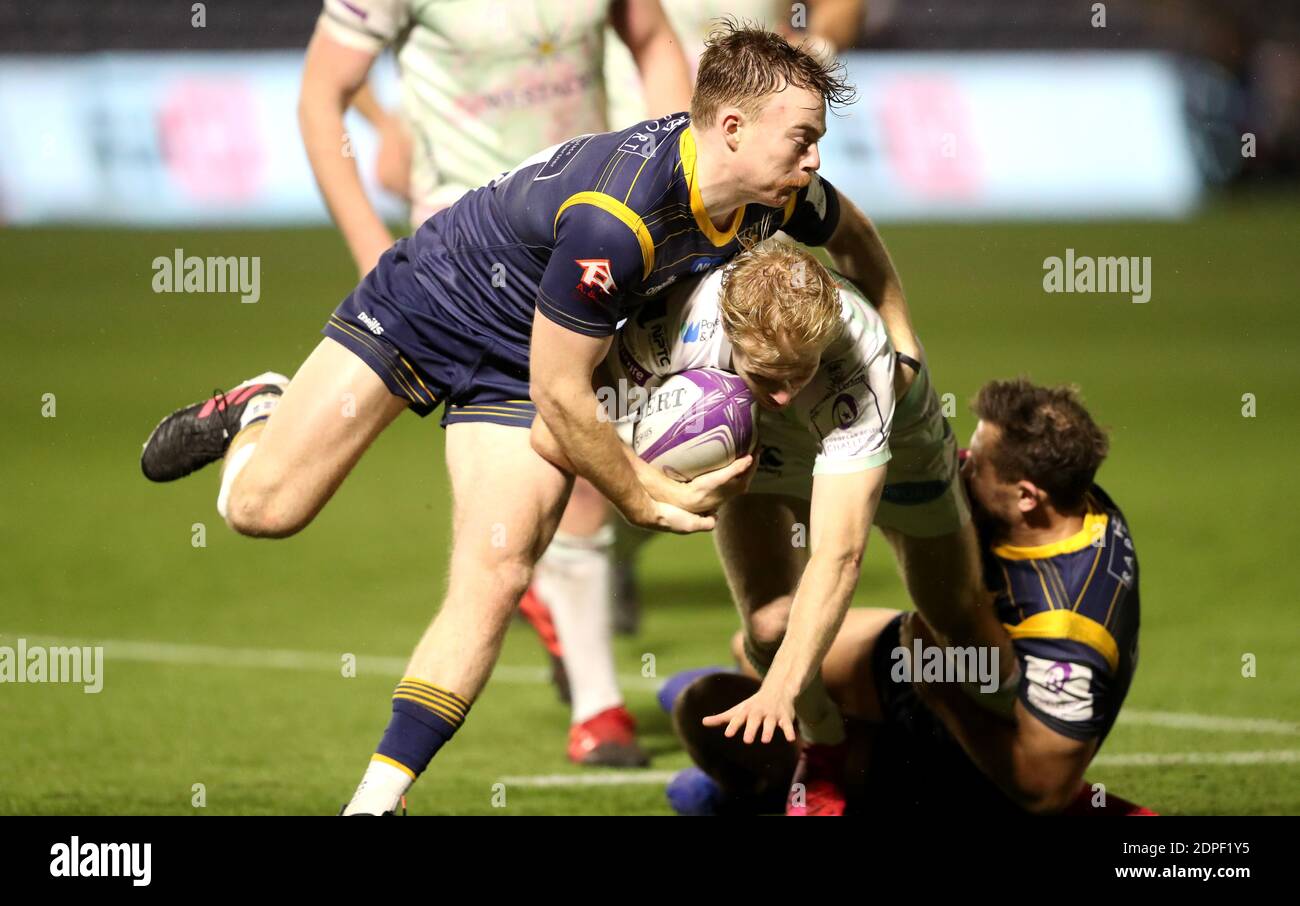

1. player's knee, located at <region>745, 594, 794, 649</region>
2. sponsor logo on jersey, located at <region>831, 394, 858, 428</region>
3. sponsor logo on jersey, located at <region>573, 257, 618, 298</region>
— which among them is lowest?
player's knee, located at <region>745, 594, 794, 649</region>

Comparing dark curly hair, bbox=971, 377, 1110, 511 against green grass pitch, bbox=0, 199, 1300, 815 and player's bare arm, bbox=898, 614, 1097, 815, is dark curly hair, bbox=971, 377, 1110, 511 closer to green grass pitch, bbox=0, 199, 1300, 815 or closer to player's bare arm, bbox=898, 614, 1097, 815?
player's bare arm, bbox=898, 614, 1097, 815

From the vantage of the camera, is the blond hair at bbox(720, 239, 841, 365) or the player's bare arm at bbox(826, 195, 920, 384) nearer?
the blond hair at bbox(720, 239, 841, 365)

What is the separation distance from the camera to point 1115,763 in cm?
570

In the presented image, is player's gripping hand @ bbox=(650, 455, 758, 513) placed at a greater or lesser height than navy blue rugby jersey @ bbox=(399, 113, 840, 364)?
lesser

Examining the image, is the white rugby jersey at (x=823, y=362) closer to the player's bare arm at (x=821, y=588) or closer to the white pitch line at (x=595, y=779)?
the player's bare arm at (x=821, y=588)

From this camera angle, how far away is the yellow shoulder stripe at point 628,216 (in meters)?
4.17

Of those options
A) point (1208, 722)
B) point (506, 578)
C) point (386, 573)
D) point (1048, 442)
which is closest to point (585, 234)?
point (506, 578)

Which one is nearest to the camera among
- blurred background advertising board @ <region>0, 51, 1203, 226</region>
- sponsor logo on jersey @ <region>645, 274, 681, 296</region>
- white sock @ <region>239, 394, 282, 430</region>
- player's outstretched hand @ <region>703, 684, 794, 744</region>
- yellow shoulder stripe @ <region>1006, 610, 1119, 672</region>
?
player's outstretched hand @ <region>703, 684, 794, 744</region>

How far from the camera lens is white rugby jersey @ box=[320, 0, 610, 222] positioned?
19.0ft

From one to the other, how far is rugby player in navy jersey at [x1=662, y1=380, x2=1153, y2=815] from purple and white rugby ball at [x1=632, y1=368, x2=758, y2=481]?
84cm

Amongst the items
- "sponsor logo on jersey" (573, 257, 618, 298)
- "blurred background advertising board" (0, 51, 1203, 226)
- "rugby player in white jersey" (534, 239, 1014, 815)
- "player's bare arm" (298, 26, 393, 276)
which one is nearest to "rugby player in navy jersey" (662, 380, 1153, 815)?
"rugby player in white jersey" (534, 239, 1014, 815)

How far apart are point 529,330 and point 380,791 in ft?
4.09

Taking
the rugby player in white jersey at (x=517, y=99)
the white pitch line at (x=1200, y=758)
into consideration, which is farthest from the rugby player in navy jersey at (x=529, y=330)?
the white pitch line at (x=1200, y=758)
